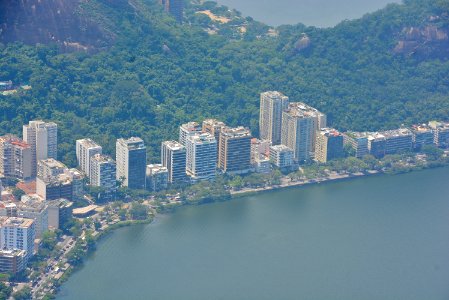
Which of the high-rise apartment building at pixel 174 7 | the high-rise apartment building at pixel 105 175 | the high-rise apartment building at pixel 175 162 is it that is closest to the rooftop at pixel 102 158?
the high-rise apartment building at pixel 105 175

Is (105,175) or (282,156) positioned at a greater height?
(282,156)

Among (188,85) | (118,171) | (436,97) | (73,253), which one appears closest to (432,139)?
(436,97)

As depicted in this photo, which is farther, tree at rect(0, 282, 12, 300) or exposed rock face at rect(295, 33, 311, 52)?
exposed rock face at rect(295, 33, 311, 52)

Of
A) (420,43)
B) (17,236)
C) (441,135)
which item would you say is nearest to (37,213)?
(17,236)

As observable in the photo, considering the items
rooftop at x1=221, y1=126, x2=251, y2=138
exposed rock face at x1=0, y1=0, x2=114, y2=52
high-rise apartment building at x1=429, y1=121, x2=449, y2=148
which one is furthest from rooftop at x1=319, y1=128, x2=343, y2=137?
exposed rock face at x1=0, y1=0, x2=114, y2=52

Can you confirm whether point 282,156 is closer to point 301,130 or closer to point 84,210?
point 301,130

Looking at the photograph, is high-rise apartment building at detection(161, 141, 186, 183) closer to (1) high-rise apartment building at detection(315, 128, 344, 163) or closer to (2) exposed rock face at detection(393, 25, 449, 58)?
(1) high-rise apartment building at detection(315, 128, 344, 163)

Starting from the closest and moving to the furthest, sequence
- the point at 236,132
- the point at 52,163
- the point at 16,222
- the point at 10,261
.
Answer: the point at 10,261
the point at 16,222
the point at 52,163
the point at 236,132
